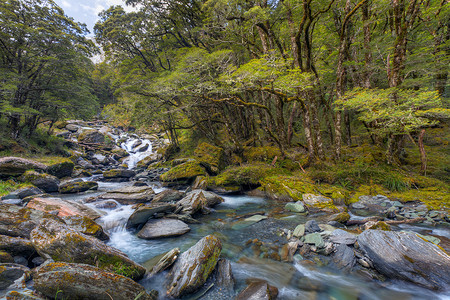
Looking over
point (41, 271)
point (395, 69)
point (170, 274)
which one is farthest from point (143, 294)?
point (395, 69)

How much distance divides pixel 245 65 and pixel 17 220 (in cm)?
879

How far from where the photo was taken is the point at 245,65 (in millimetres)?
8102

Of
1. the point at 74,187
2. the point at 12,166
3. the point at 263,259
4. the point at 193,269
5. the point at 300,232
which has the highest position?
the point at 12,166

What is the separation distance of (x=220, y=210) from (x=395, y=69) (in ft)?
31.5

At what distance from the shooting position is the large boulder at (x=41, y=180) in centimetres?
965

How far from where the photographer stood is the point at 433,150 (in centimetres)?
1041

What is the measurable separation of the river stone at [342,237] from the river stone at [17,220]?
661 cm

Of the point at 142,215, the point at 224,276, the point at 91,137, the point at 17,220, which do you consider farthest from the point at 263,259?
the point at 91,137

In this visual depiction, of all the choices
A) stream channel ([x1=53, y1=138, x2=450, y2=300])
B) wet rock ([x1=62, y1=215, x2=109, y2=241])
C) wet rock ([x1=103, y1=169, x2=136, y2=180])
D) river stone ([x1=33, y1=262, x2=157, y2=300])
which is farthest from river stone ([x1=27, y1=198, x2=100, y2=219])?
wet rock ([x1=103, y1=169, x2=136, y2=180])

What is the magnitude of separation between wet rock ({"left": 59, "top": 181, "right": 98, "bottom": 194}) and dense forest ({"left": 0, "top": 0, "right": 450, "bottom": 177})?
5.99m

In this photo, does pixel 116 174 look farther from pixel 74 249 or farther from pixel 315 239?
pixel 315 239

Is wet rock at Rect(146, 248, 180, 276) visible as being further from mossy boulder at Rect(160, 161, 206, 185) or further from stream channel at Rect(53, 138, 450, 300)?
mossy boulder at Rect(160, 161, 206, 185)

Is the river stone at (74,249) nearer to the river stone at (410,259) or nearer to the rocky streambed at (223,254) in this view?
the rocky streambed at (223,254)

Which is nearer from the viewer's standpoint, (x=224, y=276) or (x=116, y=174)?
(x=224, y=276)
